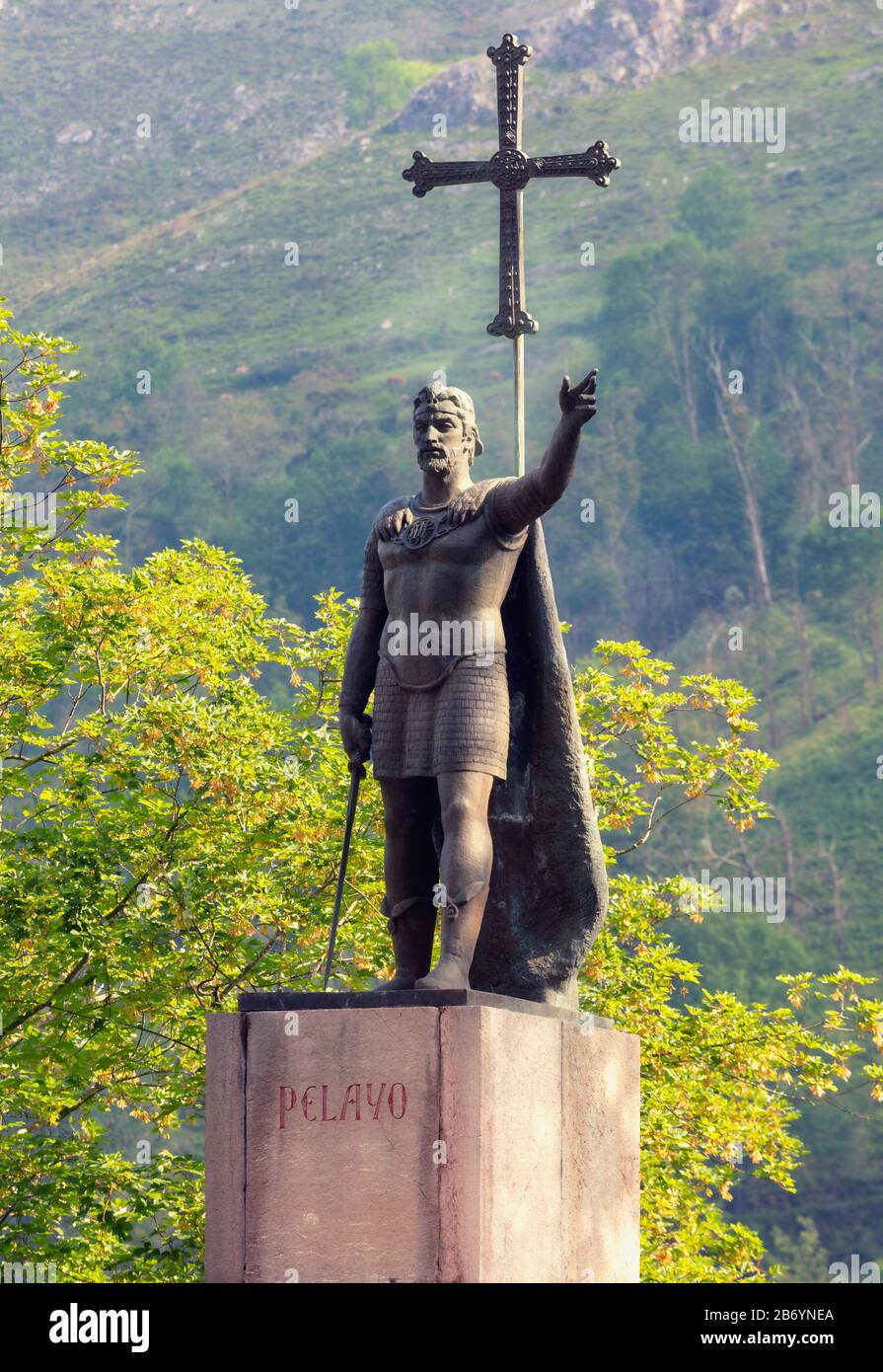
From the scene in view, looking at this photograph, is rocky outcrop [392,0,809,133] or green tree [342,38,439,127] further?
green tree [342,38,439,127]

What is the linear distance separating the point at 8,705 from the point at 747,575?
2728 inches

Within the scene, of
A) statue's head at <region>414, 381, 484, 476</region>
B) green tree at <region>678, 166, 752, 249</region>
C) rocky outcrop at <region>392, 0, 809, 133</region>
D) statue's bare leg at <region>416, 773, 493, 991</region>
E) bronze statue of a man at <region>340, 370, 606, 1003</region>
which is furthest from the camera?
rocky outcrop at <region>392, 0, 809, 133</region>

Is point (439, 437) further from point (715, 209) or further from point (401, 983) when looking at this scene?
point (715, 209)

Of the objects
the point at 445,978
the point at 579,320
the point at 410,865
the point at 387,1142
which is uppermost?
the point at 579,320

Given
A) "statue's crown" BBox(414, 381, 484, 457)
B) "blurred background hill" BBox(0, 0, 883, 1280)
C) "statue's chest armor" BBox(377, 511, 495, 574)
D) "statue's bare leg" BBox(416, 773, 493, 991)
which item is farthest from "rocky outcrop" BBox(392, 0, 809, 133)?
"statue's bare leg" BBox(416, 773, 493, 991)

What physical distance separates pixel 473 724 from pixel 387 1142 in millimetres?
1759

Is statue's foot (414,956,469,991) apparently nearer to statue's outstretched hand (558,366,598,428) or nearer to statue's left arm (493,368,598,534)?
statue's left arm (493,368,598,534)

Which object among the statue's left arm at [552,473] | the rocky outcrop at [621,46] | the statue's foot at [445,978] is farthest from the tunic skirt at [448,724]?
the rocky outcrop at [621,46]

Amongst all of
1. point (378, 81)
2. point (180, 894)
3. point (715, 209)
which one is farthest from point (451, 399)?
point (378, 81)

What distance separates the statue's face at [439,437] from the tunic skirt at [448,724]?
839 millimetres

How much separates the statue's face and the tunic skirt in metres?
0.84

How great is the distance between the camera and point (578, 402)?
938 centimetres

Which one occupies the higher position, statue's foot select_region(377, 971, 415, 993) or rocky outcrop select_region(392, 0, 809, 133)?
rocky outcrop select_region(392, 0, 809, 133)

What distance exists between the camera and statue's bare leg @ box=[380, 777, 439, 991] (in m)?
9.95
